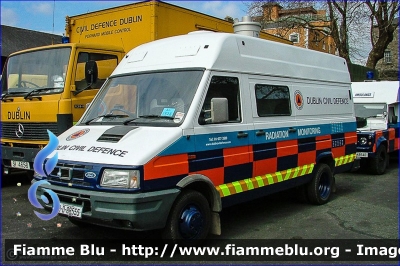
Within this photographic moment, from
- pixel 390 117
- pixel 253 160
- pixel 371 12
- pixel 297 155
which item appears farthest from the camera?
pixel 371 12

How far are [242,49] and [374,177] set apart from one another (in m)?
6.46

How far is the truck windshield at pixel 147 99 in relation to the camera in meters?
4.93

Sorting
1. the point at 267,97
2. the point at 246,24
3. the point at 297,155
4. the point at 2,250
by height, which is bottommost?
the point at 2,250

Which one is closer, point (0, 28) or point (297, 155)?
point (297, 155)

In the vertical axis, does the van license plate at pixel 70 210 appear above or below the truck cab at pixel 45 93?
below

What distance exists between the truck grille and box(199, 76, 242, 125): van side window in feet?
10.3

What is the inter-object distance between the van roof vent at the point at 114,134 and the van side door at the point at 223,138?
81 cm

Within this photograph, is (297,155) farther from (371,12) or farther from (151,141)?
(371,12)

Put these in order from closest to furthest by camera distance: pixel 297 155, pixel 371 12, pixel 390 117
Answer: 1. pixel 297 155
2. pixel 390 117
3. pixel 371 12

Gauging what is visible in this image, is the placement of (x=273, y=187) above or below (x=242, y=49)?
below

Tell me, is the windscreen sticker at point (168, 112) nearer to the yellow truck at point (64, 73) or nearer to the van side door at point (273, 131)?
the van side door at point (273, 131)

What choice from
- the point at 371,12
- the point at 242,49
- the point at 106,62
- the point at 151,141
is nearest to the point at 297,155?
the point at 242,49

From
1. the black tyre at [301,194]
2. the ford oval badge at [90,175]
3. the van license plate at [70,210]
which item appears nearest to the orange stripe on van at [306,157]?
the black tyre at [301,194]

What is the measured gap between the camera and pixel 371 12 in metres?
21.1
